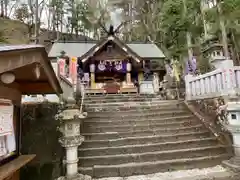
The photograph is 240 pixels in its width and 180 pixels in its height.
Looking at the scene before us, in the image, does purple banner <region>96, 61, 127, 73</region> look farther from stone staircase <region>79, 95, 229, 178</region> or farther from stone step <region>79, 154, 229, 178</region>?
stone step <region>79, 154, 229, 178</region>

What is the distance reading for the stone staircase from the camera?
5.12m

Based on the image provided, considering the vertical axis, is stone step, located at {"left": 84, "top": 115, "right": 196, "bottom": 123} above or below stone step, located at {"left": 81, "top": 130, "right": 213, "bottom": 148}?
above

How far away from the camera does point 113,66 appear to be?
52.1ft

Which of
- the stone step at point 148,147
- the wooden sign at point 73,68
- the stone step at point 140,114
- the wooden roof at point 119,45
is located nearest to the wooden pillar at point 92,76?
the wooden roof at point 119,45

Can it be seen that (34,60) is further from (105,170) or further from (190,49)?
(190,49)

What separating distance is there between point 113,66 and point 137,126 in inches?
387

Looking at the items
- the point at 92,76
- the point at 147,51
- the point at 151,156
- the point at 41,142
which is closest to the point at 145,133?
the point at 151,156

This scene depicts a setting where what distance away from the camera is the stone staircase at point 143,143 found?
5125 mm

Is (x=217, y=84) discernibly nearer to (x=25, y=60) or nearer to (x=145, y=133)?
(x=145, y=133)

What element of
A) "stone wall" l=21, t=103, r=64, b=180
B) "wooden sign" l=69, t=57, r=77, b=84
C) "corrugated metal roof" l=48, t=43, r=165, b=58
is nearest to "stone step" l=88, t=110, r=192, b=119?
"stone wall" l=21, t=103, r=64, b=180

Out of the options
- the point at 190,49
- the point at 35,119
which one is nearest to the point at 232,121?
the point at 35,119

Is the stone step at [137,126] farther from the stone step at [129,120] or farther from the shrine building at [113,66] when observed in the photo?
the shrine building at [113,66]

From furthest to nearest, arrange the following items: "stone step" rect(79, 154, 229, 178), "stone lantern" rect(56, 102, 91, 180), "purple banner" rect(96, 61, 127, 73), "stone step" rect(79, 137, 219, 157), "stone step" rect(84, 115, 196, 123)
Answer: "purple banner" rect(96, 61, 127, 73) → "stone step" rect(84, 115, 196, 123) → "stone step" rect(79, 137, 219, 157) → "stone step" rect(79, 154, 229, 178) → "stone lantern" rect(56, 102, 91, 180)

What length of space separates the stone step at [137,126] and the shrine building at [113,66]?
312 inches
